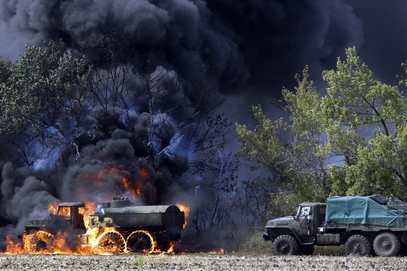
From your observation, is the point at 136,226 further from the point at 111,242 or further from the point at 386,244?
the point at 386,244

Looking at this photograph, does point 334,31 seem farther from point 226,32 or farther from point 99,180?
point 99,180

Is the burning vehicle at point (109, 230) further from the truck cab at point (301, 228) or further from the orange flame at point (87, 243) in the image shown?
the truck cab at point (301, 228)

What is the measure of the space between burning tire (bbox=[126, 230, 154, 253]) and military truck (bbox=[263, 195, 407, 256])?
577 cm

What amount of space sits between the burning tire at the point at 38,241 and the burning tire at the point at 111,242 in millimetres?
2547

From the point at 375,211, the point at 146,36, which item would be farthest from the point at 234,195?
the point at 375,211

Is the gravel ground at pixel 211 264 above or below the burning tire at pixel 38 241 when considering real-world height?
below

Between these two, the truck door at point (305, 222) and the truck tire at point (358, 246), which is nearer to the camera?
the truck tire at point (358, 246)

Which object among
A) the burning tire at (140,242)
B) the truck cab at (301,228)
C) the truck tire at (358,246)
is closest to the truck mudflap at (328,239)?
the truck cab at (301,228)

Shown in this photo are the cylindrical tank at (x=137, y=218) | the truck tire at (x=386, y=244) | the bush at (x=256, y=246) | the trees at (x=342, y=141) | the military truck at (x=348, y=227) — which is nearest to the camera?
the truck tire at (x=386, y=244)

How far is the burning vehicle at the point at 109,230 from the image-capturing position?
32188 mm

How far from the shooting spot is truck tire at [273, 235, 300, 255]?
2942cm

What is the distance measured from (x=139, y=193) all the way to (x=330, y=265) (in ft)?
55.8

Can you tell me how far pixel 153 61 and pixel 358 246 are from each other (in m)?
20.5

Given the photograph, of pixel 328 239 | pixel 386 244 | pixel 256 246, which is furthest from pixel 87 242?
pixel 386 244
